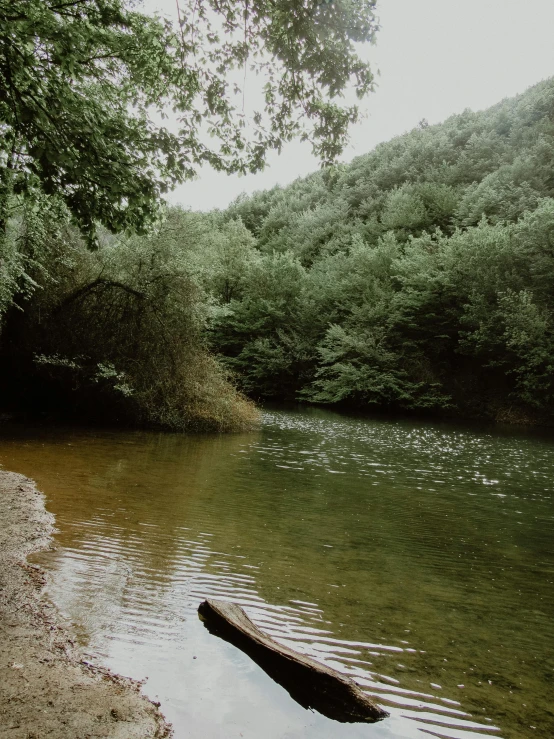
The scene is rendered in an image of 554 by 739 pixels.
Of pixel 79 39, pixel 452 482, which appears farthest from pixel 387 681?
pixel 452 482

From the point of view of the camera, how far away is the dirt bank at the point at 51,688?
2846 millimetres

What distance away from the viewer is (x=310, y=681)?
346 centimetres

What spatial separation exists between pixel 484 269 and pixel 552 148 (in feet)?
55.7

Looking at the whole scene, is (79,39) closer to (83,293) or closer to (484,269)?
(83,293)

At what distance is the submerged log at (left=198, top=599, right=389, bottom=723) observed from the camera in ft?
10.9

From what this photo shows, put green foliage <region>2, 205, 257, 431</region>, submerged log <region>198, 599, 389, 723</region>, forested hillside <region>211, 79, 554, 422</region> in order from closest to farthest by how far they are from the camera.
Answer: submerged log <region>198, 599, 389, 723</region> < green foliage <region>2, 205, 257, 431</region> < forested hillside <region>211, 79, 554, 422</region>

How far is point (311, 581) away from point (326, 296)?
3368 centimetres

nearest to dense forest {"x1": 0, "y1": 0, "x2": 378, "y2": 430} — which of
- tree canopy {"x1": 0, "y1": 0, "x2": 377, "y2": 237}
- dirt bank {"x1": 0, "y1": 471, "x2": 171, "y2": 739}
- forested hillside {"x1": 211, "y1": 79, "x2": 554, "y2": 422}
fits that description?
tree canopy {"x1": 0, "y1": 0, "x2": 377, "y2": 237}

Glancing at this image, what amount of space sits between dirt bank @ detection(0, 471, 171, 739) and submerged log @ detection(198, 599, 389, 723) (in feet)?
2.98

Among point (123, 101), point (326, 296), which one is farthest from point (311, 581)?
point (326, 296)

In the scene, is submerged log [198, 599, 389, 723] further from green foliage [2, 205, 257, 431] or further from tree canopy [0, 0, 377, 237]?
green foliage [2, 205, 257, 431]

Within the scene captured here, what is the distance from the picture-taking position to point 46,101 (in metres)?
5.02

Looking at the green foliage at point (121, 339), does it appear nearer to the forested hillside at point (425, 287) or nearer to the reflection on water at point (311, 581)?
the reflection on water at point (311, 581)

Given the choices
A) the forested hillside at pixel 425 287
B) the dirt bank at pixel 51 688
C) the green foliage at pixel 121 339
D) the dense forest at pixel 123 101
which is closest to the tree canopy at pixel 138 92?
the dense forest at pixel 123 101
